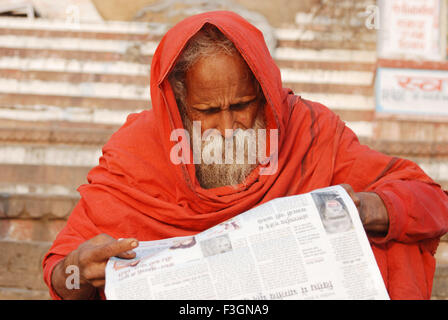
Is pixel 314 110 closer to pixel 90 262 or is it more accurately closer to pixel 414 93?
pixel 90 262

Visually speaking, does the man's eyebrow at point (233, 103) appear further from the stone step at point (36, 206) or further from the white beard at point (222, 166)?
the stone step at point (36, 206)

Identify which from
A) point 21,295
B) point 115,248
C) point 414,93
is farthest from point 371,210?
point 414,93

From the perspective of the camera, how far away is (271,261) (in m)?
1.86

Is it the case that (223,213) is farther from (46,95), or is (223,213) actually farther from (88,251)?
(46,95)

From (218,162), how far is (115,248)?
0.66 m

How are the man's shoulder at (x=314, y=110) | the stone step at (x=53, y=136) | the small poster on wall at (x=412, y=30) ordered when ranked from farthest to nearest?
the small poster on wall at (x=412, y=30), the stone step at (x=53, y=136), the man's shoulder at (x=314, y=110)

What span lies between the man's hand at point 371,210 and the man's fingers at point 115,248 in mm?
747

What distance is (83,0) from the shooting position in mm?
9516

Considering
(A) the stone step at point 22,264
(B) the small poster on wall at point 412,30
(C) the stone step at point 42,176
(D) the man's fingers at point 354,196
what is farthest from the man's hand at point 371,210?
(B) the small poster on wall at point 412,30

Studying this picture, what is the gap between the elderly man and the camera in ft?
7.29

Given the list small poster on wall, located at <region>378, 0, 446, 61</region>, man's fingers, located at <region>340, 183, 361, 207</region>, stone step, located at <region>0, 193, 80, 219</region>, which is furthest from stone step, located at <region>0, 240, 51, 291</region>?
small poster on wall, located at <region>378, 0, 446, 61</region>

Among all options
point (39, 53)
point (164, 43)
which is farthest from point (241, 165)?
point (39, 53)

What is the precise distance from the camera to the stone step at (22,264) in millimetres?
3707

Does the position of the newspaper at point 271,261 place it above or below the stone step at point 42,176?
above
